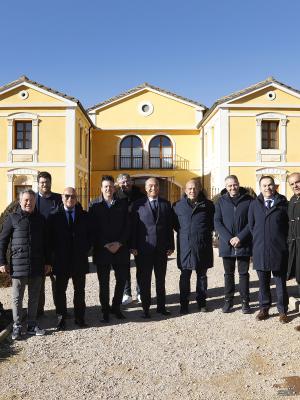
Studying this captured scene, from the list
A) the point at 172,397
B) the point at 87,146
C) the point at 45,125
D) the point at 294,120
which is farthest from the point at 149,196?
the point at 87,146

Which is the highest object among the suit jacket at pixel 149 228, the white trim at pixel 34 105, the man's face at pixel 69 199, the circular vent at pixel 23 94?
the circular vent at pixel 23 94

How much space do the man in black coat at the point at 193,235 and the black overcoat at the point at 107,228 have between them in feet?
2.86

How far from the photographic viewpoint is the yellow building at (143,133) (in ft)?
A: 86.7

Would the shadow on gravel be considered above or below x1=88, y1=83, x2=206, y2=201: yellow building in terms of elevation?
below

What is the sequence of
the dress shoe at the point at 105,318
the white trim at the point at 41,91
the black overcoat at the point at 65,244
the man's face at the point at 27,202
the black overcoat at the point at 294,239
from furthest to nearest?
the white trim at the point at 41,91 < the dress shoe at the point at 105,318 < the black overcoat at the point at 65,244 < the black overcoat at the point at 294,239 < the man's face at the point at 27,202

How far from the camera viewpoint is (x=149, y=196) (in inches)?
249

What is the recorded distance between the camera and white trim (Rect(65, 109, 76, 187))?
21281 millimetres

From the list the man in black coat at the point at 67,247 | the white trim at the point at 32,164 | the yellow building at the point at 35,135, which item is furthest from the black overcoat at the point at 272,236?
the white trim at the point at 32,164

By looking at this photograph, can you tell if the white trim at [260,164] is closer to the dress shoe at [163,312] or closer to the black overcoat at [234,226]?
the black overcoat at [234,226]

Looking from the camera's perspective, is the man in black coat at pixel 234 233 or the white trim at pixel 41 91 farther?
the white trim at pixel 41 91

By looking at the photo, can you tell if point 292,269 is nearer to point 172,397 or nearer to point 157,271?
point 157,271

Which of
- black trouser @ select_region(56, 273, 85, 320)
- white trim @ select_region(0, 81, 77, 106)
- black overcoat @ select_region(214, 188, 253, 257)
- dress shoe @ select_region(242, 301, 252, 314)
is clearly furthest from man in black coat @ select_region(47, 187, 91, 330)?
white trim @ select_region(0, 81, 77, 106)

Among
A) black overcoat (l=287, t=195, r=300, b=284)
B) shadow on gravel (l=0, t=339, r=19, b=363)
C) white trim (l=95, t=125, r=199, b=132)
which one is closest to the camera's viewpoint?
shadow on gravel (l=0, t=339, r=19, b=363)

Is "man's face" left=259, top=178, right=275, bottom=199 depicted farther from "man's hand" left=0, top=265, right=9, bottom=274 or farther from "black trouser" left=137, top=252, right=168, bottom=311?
"man's hand" left=0, top=265, right=9, bottom=274
